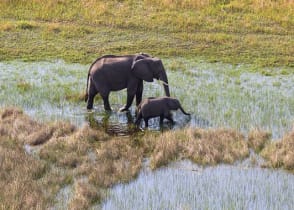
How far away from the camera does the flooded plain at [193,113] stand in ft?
30.9

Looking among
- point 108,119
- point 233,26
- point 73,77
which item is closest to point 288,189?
point 108,119

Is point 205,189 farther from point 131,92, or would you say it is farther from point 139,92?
point 139,92

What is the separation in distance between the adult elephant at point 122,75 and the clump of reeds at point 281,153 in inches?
143

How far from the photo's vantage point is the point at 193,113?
1426 centimetres

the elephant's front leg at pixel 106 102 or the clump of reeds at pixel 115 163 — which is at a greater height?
the clump of reeds at pixel 115 163

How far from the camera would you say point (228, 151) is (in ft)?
37.6

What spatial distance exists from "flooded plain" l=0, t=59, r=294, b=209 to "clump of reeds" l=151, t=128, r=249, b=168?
28 centimetres

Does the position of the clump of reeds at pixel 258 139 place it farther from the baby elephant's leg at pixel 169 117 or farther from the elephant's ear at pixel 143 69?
the elephant's ear at pixel 143 69

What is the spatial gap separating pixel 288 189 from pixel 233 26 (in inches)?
651

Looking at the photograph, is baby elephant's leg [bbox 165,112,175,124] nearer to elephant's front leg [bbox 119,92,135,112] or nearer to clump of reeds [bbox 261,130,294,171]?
elephant's front leg [bbox 119,92,135,112]

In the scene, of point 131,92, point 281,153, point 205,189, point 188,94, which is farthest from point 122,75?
point 205,189

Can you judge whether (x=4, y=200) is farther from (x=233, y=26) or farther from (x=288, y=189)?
(x=233, y=26)

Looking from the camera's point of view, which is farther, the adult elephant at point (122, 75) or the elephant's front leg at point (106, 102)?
the elephant's front leg at point (106, 102)

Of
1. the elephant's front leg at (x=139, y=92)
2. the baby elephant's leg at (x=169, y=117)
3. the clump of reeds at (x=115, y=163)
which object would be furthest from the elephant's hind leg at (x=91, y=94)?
the clump of reeds at (x=115, y=163)
